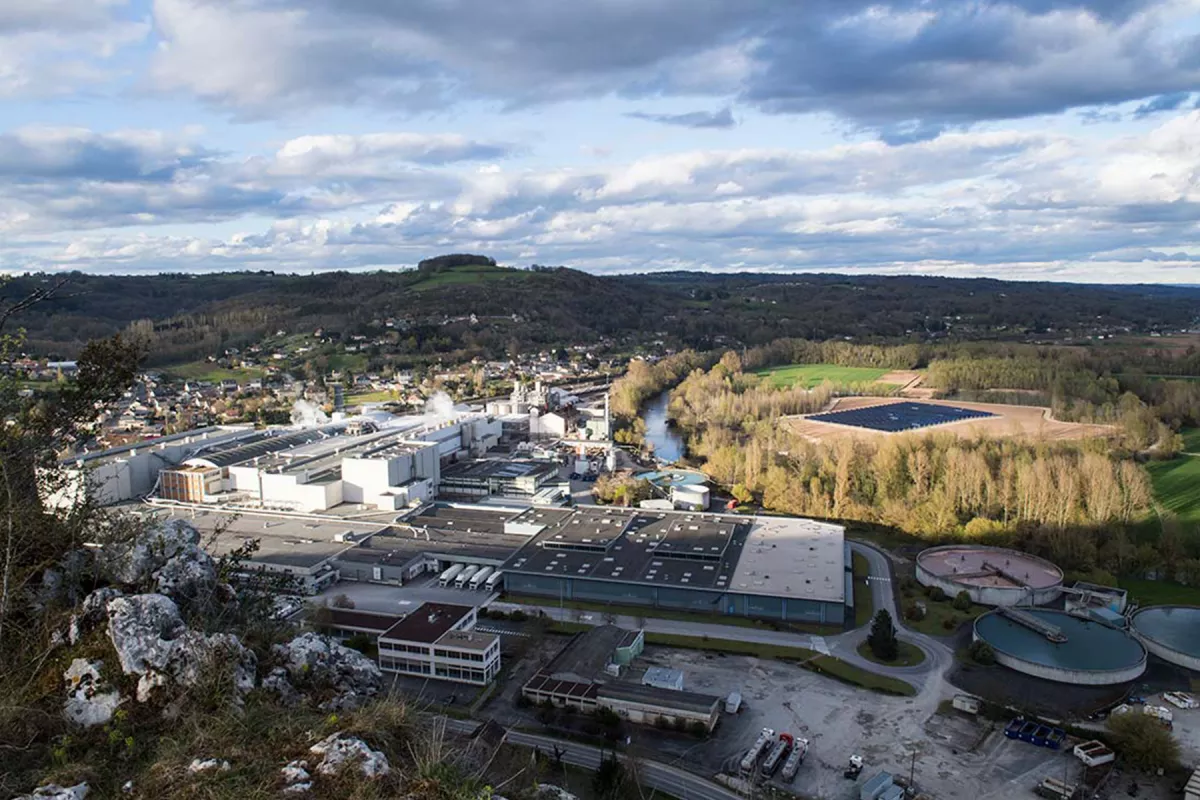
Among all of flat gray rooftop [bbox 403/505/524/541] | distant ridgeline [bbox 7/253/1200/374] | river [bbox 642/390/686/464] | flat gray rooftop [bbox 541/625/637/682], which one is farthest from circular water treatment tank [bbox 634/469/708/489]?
distant ridgeline [bbox 7/253/1200/374]

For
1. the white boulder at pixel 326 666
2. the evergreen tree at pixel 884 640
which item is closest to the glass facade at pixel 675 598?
the evergreen tree at pixel 884 640

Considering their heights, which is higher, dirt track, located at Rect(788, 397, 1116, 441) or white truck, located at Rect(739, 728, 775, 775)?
dirt track, located at Rect(788, 397, 1116, 441)

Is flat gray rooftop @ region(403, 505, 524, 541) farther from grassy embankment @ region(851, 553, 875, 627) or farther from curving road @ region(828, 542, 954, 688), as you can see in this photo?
curving road @ region(828, 542, 954, 688)

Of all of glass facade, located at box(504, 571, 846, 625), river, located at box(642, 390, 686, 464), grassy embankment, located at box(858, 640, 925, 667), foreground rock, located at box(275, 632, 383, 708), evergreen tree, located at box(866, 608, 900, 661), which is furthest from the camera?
river, located at box(642, 390, 686, 464)

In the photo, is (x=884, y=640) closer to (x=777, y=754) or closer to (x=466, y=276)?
(x=777, y=754)

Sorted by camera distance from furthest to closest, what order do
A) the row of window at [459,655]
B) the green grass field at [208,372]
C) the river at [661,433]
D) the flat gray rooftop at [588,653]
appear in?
1. the green grass field at [208,372]
2. the river at [661,433]
3. the row of window at [459,655]
4. the flat gray rooftop at [588,653]

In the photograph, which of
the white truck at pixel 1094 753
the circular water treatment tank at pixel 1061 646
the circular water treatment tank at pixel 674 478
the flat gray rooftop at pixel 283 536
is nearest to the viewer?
the white truck at pixel 1094 753

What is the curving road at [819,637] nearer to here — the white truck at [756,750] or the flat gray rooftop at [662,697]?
the flat gray rooftop at [662,697]

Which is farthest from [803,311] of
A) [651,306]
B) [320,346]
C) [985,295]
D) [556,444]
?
[556,444]
